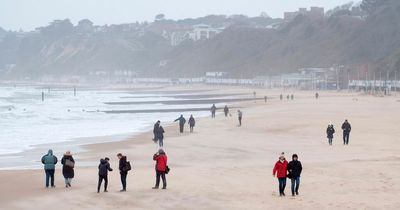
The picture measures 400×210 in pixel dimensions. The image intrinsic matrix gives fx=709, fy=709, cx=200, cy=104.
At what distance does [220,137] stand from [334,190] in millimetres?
14757

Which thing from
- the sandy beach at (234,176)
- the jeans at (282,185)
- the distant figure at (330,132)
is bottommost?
the sandy beach at (234,176)

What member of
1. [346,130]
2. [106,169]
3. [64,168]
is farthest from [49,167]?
[346,130]

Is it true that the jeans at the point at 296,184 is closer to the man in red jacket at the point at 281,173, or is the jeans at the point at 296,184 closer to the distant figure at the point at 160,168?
the man in red jacket at the point at 281,173

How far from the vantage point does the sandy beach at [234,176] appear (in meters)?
14.9

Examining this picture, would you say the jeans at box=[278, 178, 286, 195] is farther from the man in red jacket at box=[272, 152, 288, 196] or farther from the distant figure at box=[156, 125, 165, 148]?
the distant figure at box=[156, 125, 165, 148]

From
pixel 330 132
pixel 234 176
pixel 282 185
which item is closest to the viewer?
pixel 282 185

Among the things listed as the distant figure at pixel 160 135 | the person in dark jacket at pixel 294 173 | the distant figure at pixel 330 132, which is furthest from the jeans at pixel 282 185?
the distant figure at pixel 160 135

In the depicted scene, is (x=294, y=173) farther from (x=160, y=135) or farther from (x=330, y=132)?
(x=160, y=135)

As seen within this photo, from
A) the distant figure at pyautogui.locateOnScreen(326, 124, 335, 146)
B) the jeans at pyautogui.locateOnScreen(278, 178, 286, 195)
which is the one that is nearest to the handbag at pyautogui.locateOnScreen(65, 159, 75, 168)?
the jeans at pyautogui.locateOnScreen(278, 178, 286, 195)

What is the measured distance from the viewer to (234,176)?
720 inches

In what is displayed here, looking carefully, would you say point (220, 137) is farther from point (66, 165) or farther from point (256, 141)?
point (66, 165)

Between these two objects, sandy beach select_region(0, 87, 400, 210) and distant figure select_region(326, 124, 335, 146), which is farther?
distant figure select_region(326, 124, 335, 146)

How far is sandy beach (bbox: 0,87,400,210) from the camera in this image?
1491cm

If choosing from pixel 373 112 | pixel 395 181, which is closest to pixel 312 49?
pixel 373 112
